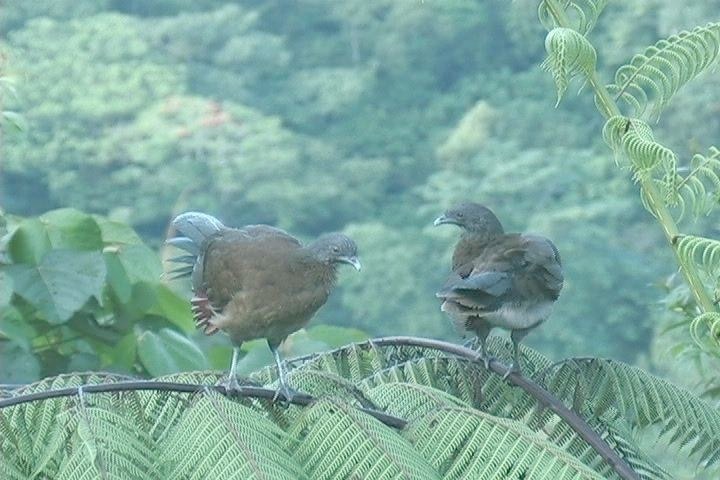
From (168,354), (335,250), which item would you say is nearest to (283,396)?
(335,250)

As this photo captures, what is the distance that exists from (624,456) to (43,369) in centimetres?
126

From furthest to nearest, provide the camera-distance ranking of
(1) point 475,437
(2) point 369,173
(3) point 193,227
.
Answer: (2) point 369,173 < (3) point 193,227 < (1) point 475,437

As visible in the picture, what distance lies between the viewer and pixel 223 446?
3.73 feet

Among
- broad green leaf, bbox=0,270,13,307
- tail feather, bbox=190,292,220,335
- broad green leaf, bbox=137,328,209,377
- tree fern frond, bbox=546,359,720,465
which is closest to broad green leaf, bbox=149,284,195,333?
broad green leaf, bbox=137,328,209,377

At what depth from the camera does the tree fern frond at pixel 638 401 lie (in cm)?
154

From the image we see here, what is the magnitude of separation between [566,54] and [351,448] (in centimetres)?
46

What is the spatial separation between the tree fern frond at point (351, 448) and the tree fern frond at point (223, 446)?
0.02m

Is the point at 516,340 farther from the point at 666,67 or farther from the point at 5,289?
the point at 5,289

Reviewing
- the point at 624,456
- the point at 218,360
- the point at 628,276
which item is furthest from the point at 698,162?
the point at 628,276

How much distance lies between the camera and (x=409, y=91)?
7.50m

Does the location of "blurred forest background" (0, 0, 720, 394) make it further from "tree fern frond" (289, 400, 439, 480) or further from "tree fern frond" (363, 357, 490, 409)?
"tree fern frond" (289, 400, 439, 480)

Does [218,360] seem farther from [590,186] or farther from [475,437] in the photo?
[590,186]

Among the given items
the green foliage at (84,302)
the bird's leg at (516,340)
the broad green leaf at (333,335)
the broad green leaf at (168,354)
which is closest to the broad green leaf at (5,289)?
the green foliage at (84,302)

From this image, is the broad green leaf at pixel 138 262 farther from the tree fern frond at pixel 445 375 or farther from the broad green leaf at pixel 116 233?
the tree fern frond at pixel 445 375
